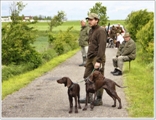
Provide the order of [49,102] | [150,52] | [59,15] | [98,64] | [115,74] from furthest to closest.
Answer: [59,15] → [150,52] → [115,74] → [49,102] → [98,64]

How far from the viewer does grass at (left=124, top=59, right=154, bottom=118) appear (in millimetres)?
8647

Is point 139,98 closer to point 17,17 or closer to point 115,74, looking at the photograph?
point 115,74

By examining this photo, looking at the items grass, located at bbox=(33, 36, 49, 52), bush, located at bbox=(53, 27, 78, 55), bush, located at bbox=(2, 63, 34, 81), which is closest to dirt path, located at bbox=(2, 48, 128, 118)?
bush, located at bbox=(2, 63, 34, 81)

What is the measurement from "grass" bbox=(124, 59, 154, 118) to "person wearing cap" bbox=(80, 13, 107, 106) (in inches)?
35.0

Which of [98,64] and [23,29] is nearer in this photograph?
[98,64]

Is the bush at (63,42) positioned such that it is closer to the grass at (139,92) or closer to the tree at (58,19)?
the grass at (139,92)

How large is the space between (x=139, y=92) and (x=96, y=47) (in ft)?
8.46

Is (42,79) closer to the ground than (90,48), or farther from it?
closer to the ground

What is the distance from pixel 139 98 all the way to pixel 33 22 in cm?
917

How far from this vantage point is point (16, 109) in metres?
9.09

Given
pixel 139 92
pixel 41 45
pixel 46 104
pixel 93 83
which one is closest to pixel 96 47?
pixel 93 83

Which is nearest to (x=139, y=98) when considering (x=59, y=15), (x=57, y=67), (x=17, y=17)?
(x=57, y=67)

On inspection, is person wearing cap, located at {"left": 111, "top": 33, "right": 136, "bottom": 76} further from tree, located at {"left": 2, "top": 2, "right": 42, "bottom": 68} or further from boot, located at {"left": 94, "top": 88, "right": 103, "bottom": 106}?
boot, located at {"left": 94, "top": 88, "right": 103, "bottom": 106}

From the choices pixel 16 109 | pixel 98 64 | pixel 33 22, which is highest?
pixel 33 22
